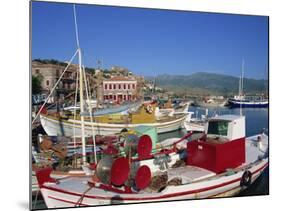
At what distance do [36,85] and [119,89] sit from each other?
0.96m

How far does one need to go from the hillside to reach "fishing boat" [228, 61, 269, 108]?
0.19ft

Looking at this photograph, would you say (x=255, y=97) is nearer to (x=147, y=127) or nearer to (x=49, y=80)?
(x=147, y=127)

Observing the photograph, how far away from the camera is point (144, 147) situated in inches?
202

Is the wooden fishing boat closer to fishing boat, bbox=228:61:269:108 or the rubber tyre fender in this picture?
fishing boat, bbox=228:61:269:108

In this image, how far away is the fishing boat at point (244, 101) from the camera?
5680 millimetres

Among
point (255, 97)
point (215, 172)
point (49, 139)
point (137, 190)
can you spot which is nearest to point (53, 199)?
point (49, 139)

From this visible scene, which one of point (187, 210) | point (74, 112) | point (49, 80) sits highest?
point (49, 80)

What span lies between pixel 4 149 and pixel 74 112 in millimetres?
838

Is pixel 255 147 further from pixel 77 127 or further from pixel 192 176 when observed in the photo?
pixel 77 127

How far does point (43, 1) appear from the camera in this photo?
15.6 ft

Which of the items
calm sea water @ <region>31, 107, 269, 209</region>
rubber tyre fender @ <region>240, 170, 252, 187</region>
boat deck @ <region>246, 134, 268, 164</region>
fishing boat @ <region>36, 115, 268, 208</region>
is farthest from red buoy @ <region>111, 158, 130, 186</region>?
boat deck @ <region>246, 134, 268, 164</region>

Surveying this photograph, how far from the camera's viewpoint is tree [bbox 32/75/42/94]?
4707mm

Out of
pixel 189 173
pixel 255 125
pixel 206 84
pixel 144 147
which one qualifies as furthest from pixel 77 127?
pixel 255 125

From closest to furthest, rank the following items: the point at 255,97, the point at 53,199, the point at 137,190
Result: the point at 53,199
the point at 137,190
the point at 255,97
